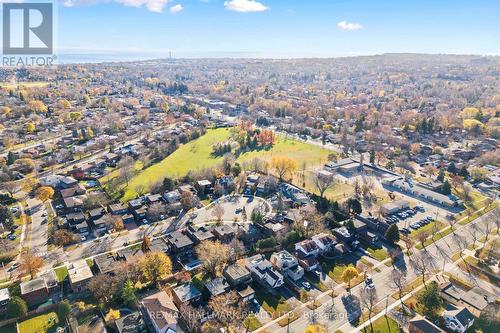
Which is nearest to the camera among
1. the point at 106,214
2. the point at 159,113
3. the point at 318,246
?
the point at 318,246

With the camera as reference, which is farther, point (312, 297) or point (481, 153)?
point (481, 153)

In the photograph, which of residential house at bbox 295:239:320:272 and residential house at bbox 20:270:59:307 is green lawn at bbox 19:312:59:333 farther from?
residential house at bbox 295:239:320:272

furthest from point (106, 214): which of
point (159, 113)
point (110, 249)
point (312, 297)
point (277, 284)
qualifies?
point (159, 113)

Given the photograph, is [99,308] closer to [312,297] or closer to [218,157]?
[312,297]

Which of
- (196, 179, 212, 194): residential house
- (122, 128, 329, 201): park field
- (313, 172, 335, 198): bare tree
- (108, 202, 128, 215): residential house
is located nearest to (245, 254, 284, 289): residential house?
(196, 179, 212, 194): residential house

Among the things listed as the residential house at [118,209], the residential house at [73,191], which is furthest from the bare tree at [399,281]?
the residential house at [73,191]
